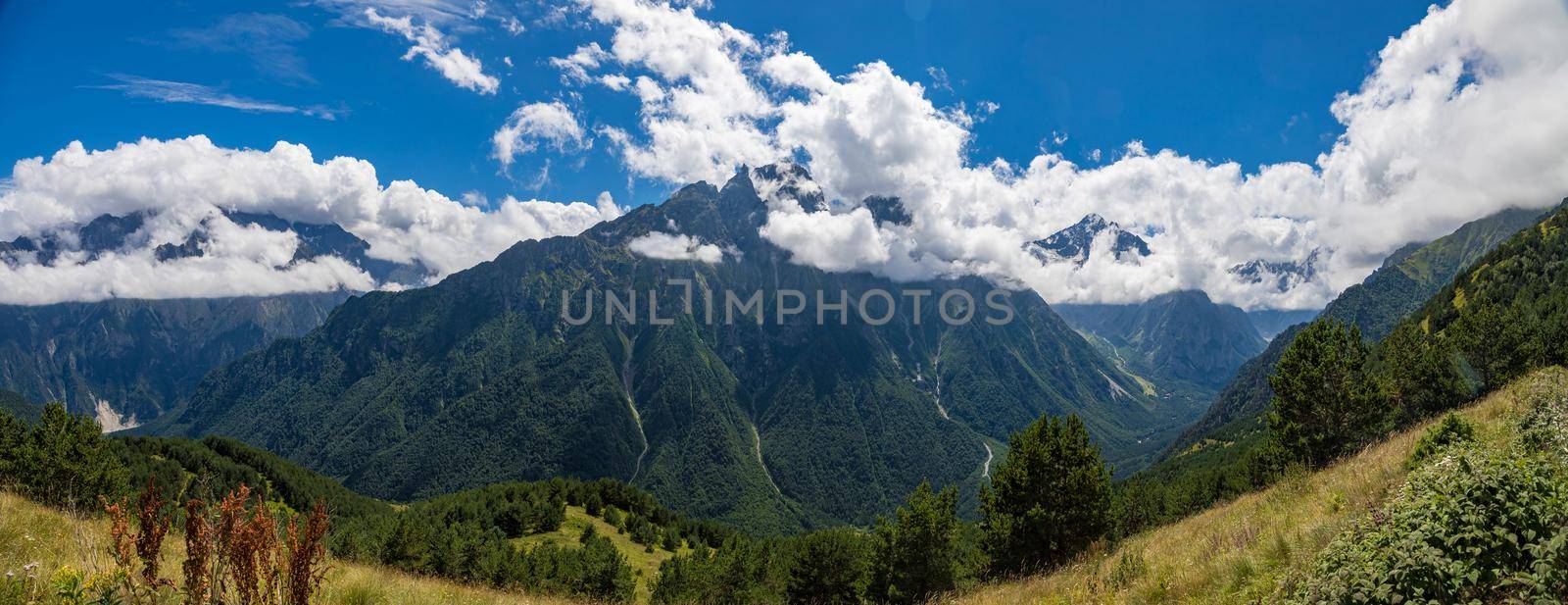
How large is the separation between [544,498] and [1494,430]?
9721cm

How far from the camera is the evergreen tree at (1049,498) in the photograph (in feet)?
123

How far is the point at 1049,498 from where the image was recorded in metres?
38.2

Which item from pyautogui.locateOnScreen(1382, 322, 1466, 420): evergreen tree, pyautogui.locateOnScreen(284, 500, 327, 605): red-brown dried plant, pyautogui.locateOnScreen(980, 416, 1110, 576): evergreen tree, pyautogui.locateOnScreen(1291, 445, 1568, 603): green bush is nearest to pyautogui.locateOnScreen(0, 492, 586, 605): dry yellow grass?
pyautogui.locateOnScreen(284, 500, 327, 605): red-brown dried plant

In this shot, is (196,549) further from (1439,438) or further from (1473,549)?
→ (1439,438)

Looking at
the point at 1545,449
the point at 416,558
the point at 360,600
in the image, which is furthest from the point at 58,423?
the point at 1545,449

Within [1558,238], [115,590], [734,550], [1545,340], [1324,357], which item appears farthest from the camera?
[1558,238]

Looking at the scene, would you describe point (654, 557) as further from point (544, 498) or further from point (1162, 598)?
point (1162, 598)

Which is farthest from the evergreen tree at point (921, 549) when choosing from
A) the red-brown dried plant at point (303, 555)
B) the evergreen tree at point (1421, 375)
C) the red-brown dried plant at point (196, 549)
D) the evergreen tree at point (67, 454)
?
the evergreen tree at point (67, 454)

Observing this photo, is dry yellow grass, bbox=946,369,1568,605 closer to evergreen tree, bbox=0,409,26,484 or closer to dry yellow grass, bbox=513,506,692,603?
dry yellow grass, bbox=513,506,692,603

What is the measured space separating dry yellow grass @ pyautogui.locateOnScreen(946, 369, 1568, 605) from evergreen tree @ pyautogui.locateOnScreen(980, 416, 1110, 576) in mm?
19728

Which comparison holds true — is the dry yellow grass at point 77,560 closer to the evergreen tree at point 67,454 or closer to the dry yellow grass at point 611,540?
the evergreen tree at point 67,454

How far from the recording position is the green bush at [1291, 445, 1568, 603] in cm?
594

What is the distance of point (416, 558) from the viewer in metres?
61.2

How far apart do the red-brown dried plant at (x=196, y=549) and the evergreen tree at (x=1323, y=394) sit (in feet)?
180
